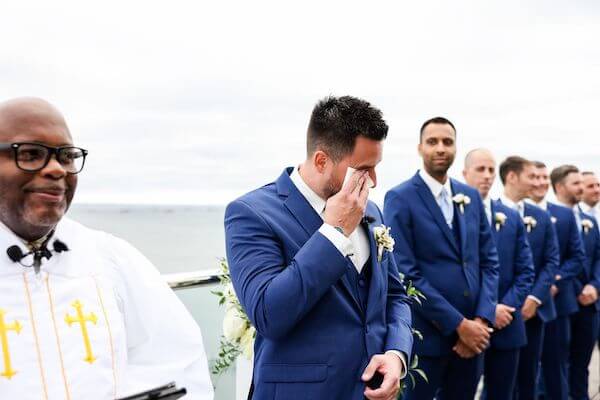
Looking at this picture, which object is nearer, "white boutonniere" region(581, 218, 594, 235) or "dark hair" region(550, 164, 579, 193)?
"white boutonniere" region(581, 218, 594, 235)

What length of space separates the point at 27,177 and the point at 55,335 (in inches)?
Result: 16.6

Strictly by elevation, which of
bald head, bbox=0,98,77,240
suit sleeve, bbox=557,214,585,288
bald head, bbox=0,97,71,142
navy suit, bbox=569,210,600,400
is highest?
bald head, bbox=0,97,71,142

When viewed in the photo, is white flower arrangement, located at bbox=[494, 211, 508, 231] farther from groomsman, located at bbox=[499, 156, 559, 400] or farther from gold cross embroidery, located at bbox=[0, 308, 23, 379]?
gold cross embroidery, located at bbox=[0, 308, 23, 379]

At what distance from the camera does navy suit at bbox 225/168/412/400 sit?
2.03 metres

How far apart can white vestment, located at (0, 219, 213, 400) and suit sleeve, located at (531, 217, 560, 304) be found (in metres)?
3.94

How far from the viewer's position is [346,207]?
6.91ft

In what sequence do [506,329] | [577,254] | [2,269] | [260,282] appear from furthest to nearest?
[577,254], [506,329], [260,282], [2,269]

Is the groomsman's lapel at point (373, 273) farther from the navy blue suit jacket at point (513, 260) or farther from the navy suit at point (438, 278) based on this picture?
the navy blue suit jacket at point (513, 260)

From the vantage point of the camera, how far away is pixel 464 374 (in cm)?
390

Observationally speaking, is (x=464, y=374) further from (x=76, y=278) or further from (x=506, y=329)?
(x=76, y=278)

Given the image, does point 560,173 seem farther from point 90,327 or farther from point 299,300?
point 90,327

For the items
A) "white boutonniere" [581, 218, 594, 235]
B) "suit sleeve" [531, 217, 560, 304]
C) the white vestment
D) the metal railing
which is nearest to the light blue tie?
the metal railing

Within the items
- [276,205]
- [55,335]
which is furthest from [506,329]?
[55,335]

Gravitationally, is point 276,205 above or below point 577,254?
above
